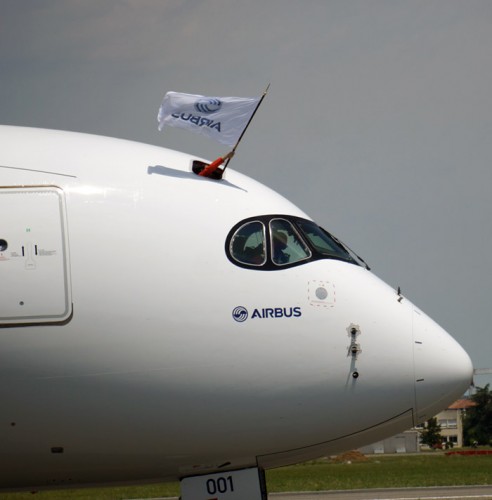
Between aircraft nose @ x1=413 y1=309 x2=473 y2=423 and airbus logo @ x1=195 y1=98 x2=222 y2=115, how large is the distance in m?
3.53

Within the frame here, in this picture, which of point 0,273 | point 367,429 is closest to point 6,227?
point 0,273

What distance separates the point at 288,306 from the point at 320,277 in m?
0.60

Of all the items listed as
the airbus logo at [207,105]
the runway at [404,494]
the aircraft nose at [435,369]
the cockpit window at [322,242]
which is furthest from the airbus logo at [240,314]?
the runway at [404,494]

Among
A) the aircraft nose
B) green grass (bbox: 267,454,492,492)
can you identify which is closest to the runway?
green grass (bbox: 267,454,492,492)

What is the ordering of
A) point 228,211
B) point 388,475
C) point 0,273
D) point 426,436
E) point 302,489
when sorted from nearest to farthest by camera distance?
point 0,273
point 228,211
point 302,489
point 388,475
point 426,436

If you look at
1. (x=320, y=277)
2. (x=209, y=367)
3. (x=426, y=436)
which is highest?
(x=320, y=277)

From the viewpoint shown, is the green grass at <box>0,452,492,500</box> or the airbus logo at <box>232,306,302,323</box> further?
the green grass at <box>0,452,492,500</box>

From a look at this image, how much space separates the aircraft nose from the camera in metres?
12.1

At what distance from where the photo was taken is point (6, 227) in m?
11.8

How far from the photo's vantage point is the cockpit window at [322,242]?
1274cm

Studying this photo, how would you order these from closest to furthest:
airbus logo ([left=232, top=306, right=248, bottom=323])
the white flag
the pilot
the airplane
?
1. the airplane
2. airbus logo ([left=232, top=306, right=248, bottom=323])
3. the pilot
4. the white flag

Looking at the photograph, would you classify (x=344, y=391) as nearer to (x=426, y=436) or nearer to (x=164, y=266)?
(x=164, y=266)

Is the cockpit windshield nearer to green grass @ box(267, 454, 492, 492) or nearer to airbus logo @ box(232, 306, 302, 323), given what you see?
airbus logo @ box(232, 306, 302, 323)

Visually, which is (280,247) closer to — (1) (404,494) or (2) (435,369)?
(2) (435,369)
